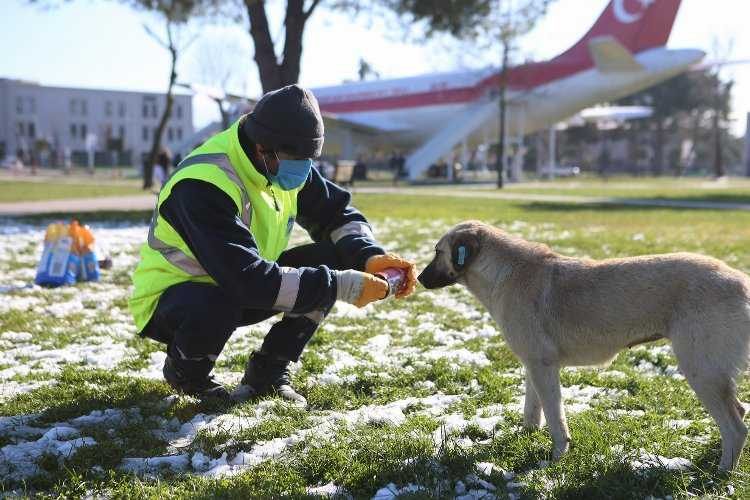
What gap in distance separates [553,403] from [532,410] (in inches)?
16.0

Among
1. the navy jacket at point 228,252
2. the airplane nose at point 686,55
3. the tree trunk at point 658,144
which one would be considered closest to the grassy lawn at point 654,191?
the airplane nose at point 686,55

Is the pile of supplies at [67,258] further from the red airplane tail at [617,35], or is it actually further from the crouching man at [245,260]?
the red airplane tail at [617,35]

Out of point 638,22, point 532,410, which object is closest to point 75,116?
point 638,22

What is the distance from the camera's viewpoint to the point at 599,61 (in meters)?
38.2

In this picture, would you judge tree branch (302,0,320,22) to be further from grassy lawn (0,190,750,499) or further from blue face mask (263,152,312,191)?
blue face mask (263,152,312,191)

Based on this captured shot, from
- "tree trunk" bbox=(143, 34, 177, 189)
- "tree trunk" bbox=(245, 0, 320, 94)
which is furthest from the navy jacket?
"tree trunk" bbox=(143, 34, 177, 189)

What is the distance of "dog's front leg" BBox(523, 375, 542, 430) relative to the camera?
3594 mm

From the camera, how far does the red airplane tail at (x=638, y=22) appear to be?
38.7m

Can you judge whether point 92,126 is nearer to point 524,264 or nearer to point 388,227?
point 388,227

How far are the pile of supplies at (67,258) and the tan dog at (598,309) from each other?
217 inches

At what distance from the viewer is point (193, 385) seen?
12.6 ft

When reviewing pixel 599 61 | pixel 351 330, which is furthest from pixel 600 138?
pixel 351 330

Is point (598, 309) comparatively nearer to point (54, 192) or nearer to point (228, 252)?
point (228, 252)

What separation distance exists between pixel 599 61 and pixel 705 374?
38.6 m
